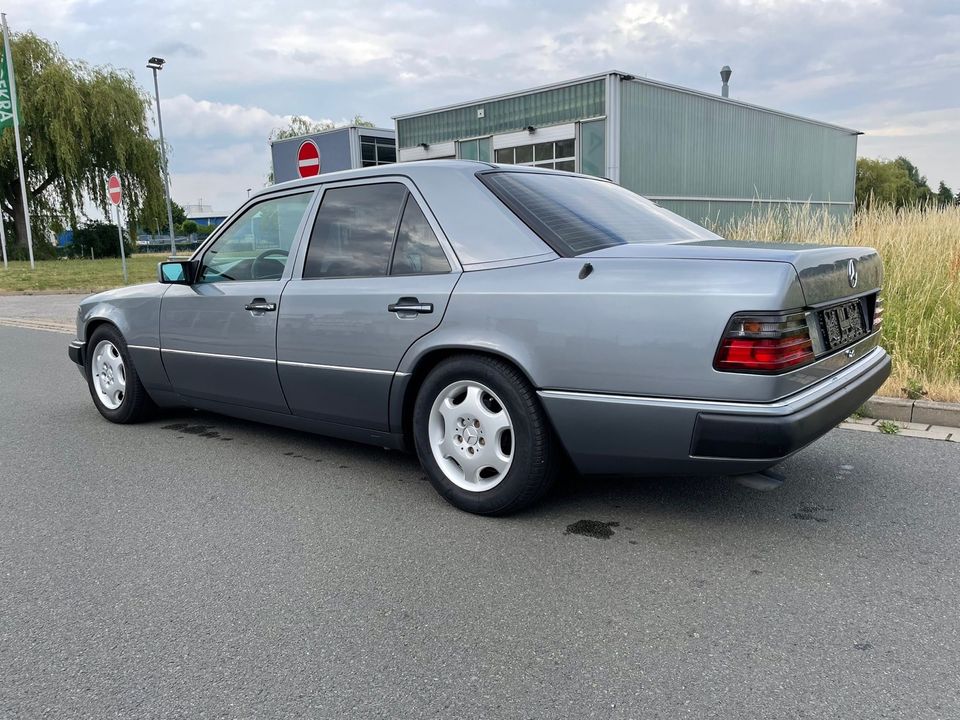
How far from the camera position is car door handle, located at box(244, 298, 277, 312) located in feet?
14.2

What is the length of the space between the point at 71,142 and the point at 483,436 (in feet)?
107

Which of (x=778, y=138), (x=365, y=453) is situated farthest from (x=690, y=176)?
(x=365, y=453)

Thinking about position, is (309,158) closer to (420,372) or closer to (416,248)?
(416,248)

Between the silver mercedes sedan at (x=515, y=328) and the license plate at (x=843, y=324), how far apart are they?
17mm

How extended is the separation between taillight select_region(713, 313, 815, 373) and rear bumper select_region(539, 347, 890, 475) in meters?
0.14

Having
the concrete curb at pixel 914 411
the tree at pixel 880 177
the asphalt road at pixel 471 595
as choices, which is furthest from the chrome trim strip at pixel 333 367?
the tree at pixel 880 177

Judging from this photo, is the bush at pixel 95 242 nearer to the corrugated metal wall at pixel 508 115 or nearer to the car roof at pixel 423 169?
the corrugated metal wall at pixel 508 115

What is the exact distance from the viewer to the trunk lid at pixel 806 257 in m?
2.98

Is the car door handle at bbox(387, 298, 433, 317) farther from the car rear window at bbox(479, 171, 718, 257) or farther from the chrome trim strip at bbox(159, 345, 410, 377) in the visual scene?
the car rear window at bbox(479, 171, 718, 257)

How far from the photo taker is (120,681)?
7.71 feet

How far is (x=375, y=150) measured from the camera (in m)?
28.3

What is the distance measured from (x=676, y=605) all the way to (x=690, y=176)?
2102 centimetres

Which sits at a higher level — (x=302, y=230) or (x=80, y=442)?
(x=302, y=230)

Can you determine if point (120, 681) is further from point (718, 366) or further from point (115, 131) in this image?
point (115, 131)
